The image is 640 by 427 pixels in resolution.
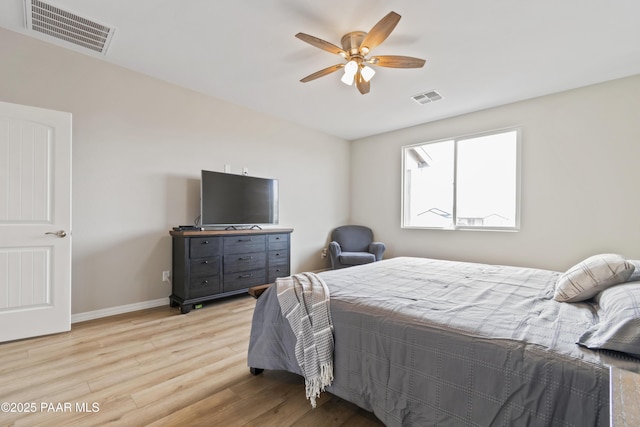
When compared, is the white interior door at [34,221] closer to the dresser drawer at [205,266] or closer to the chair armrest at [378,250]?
the dresser drawer at [205,266]

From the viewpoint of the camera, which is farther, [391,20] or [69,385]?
[391,20]

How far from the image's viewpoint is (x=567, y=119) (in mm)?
3463

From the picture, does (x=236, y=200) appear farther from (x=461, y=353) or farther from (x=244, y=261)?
(x=461, y=353)

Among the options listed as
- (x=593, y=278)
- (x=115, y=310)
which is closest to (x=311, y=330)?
(x=593, y=278)

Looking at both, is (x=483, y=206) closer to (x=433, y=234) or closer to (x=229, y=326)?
(x=433, y=234)

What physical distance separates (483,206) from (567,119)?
1.43m

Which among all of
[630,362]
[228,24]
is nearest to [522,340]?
[630,362]

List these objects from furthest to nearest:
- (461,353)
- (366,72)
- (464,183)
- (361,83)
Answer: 1. (464,183)
2. (361,83)
3. (366,72)
4. (461,353)

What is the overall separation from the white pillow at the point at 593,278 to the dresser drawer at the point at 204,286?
313 centimetres

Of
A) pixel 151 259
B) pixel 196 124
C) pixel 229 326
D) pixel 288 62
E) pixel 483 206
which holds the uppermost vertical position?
pixel 288 62

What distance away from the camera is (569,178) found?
11.3 feet

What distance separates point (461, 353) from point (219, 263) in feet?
9.27

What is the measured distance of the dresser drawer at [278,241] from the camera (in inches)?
154

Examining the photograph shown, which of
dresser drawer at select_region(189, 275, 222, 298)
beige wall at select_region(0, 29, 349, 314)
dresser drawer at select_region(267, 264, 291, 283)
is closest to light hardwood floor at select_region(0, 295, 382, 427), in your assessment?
dresser drawer at select_region(189, 275, 222, 298)
